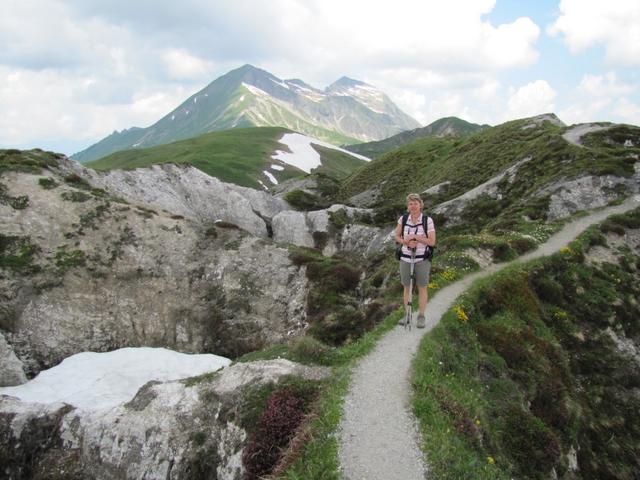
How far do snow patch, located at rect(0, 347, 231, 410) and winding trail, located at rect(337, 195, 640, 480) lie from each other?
14640 mm

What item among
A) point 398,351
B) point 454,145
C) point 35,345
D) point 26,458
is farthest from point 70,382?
point 454,145

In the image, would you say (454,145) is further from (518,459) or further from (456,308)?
(518,459)

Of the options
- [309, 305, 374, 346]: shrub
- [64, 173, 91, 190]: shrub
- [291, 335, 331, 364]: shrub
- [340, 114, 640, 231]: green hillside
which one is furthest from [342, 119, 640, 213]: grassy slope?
[64, 173, 91, 190]: shrub

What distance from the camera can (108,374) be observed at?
107ft

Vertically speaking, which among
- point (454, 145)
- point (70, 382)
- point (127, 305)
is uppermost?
point (454, 145)

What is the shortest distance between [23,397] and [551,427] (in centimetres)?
3139

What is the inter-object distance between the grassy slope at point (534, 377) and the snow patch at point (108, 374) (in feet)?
55.8

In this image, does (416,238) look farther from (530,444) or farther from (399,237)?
(530,444)

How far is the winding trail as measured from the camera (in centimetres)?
1248

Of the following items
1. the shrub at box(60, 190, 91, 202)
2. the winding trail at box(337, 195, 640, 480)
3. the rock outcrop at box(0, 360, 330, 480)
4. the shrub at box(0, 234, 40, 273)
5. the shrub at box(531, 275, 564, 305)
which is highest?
the shrub at box(60, 190, 91, 202)

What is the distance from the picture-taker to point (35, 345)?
37094mm

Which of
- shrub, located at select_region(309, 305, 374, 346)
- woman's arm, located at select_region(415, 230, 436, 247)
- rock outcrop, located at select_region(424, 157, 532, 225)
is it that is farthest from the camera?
rock outcrop, located at select_region(424, 157, 532, 225)

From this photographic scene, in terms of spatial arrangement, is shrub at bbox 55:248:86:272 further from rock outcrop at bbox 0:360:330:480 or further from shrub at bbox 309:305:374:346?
shrub at bbox 309:305:374:346

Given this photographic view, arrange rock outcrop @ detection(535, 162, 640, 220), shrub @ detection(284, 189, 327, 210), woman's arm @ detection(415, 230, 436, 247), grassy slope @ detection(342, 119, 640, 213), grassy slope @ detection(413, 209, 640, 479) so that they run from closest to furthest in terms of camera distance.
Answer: grassy slope @ detection(413, 209, 640, 479) < woman's arm @ detection(415, 230, 436, 247) < rock outcrop @ detection(535, 162, 640, 220) < grassy slope @ detection(342, 119, 640, 213) < shrub @ detection(284, 189, 327, 210)
